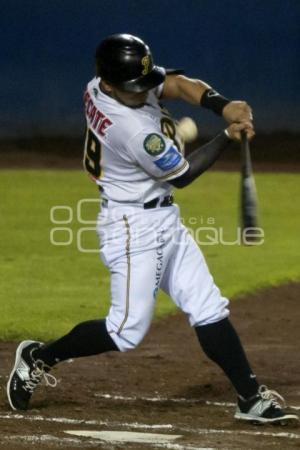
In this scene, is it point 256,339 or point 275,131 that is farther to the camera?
point 275,131

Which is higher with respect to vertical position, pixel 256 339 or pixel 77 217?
pixel 256 339

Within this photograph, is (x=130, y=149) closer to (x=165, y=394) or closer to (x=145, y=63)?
(x=145, y=63)

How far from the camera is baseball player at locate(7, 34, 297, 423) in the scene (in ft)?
18.6

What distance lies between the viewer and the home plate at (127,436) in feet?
17.5

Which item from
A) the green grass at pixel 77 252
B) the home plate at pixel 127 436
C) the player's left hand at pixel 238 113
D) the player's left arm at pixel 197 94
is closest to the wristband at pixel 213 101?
the player's left arm at pixel 197 94

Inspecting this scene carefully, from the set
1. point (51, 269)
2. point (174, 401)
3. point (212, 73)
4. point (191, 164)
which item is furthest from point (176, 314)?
point (212, 73)

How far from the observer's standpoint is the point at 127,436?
5.42 meters

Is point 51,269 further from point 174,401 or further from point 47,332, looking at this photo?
point 174,401

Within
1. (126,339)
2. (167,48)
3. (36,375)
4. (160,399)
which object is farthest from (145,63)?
(167,48)

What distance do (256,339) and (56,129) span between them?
33.0ft

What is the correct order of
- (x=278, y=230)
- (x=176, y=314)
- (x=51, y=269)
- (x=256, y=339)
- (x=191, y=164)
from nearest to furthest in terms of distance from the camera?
(x=191, y=164) < (x=256, y=339) < (x=176, y=314) < (x=51, y=269) < (x=278, y=230)

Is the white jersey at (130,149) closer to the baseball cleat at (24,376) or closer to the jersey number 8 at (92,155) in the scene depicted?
the jersey number 8 at (92,155)

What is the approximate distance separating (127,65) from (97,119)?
0.28m

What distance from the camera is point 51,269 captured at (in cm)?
1021
